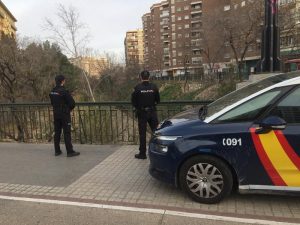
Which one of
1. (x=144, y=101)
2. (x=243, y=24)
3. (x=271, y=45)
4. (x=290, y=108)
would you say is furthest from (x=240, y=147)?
(x=243, y=24)

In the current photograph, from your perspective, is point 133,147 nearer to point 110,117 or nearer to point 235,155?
point 110,117

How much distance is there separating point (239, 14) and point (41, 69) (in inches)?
972

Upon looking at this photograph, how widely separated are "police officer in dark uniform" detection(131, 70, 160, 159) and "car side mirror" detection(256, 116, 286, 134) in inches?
112

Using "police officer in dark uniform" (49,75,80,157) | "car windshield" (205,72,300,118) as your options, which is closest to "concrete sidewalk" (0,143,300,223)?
"police officer in dark uniform" (49,75,80,157)

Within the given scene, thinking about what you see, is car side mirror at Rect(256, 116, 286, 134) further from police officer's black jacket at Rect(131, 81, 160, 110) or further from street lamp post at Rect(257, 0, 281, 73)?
street lamp post at Rect(257, 0, 281, 73)

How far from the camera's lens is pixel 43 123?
10023mm

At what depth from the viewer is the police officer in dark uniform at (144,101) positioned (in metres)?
6.61

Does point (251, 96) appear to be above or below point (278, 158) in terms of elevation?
above

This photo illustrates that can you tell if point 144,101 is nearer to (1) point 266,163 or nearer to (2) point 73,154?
(2) point 73,154

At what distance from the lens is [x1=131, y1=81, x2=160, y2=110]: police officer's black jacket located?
6.61 meters

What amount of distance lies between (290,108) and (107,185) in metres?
3.01

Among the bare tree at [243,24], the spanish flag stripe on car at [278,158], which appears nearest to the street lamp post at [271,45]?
the spanish flag stripe on car at [278,158]

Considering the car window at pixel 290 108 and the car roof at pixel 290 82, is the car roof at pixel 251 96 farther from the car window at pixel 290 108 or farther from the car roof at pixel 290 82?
the car window at pixel 290 108

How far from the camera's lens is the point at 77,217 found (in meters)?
4.25
